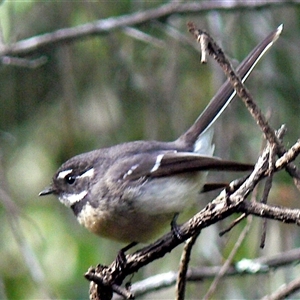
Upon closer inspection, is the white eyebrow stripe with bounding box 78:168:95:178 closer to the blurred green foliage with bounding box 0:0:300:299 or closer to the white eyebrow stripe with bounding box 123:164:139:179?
the white eyebrow stripe with bounding box 123:164:139:179

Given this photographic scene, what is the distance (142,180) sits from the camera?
3.66 meters

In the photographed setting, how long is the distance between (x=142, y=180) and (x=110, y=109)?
174cm

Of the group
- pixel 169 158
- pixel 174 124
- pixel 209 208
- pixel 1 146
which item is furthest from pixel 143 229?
pixel 1 146

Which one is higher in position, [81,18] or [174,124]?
[81,18]

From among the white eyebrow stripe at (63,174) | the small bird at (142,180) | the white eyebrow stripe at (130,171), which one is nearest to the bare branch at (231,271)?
the small bird at (142,180)

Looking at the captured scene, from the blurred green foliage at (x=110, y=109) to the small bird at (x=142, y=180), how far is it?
0.48m

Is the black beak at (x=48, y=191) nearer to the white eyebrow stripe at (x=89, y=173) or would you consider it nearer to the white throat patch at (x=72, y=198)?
the white throat patch at (x=72, y=198)

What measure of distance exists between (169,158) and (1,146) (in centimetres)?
202

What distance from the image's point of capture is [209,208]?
241 cm

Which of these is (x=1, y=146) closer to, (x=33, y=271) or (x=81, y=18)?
(x=81, y=18)

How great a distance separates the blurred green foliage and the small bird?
48cm

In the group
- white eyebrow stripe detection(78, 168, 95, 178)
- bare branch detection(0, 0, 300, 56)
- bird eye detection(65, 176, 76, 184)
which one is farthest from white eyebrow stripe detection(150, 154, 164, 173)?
bare branch detection(0, 0, 300, 56)

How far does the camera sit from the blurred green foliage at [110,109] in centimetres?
475

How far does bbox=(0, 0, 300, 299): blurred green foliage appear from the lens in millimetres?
4754
